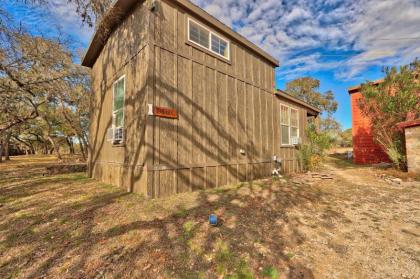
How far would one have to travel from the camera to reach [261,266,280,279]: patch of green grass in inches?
82.3

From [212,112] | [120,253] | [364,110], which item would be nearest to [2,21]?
[212,112]

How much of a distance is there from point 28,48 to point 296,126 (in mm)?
11078

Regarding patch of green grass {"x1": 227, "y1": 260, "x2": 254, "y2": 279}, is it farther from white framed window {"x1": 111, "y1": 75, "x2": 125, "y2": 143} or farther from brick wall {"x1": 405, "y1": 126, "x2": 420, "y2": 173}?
brick wall {"x1": 405, "y1": 126, "x2": 420, "y2": 173}

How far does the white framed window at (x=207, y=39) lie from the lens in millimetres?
5715

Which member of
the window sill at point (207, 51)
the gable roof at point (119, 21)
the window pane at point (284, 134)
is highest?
the gable roof at point (119, 21)

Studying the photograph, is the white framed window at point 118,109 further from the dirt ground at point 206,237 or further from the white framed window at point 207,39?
the white framed window at point 207,39

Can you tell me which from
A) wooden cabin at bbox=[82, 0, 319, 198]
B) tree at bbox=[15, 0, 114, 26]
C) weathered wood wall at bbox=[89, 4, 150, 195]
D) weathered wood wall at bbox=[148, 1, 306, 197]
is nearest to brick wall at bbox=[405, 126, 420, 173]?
wooden cabin at bbox=[82, 0, 319, 198]

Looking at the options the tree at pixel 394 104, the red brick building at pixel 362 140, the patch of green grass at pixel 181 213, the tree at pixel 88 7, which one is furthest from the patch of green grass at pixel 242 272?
the red brick building at pixel 362 140

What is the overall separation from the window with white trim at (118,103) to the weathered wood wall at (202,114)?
1.83 meters

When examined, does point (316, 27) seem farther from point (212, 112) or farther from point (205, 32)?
point (212, 112)

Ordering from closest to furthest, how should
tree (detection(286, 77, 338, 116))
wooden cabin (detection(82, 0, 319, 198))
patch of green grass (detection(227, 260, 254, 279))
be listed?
patch of green grass (detection(227, 260, 254, 279)), wooden cabin (detection(82, 0, 319, 198)), tree (detection(286, 77, 338, 116))

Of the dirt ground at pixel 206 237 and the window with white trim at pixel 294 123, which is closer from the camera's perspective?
the dirt ground at pixel 206 237

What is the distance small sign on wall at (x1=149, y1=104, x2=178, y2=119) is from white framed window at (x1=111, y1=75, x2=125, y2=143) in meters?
1.59

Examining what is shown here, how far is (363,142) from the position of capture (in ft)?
41.7
